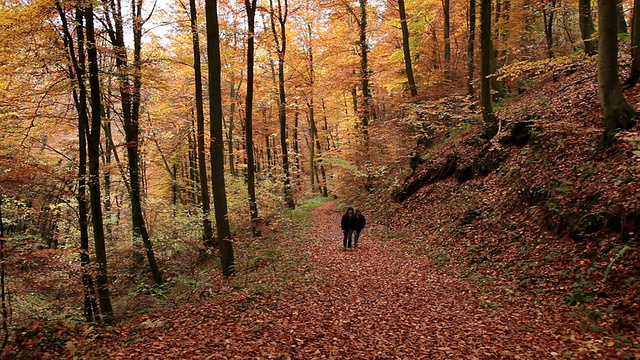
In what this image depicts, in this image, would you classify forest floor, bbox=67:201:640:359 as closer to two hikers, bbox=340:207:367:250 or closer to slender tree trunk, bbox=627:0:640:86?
two hikers, bbox=340:207:367:250

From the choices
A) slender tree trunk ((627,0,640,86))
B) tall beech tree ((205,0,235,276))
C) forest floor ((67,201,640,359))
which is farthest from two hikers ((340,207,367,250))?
slender tree trunk ((627,0,640,86))

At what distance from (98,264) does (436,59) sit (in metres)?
18.7

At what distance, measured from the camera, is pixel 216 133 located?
28.4 feet

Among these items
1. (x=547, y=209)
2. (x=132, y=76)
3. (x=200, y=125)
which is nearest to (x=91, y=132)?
(x=132, y=76)

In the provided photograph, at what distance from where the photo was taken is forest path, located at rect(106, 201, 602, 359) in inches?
200

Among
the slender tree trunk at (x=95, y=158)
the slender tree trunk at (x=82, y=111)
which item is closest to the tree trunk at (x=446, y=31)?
the slender tree trunk at (x=95, y=158)

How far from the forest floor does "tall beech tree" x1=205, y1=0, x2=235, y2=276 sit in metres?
1.00

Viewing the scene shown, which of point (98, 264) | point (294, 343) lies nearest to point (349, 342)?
point (294, 343)

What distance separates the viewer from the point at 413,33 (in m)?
21.5

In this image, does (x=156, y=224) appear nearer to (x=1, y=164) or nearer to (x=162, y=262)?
(x=162, y=262)

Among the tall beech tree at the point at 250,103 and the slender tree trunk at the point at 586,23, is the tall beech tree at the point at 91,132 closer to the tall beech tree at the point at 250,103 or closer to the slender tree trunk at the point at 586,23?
the tall beech tree at the point at 250,103

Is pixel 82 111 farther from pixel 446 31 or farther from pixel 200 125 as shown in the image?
pixel 446 31

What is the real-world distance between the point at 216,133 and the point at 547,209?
8.09 metres

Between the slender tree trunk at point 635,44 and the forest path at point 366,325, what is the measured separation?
7.15 meters
